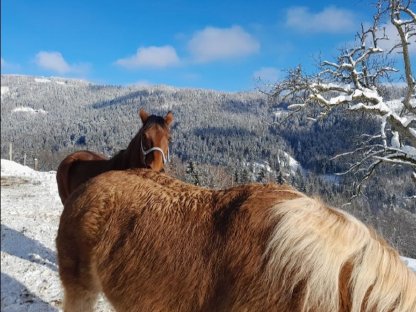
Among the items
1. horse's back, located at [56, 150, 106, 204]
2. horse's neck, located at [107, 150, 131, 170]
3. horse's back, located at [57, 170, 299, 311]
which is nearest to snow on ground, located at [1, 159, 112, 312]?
horse's back, located at [56, 150, 106, 204]

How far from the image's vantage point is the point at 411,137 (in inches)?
497

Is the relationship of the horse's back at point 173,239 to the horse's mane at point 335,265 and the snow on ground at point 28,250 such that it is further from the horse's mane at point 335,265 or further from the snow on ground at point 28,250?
the snow on ground at point 28,250

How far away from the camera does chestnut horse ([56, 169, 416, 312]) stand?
190 centimetres

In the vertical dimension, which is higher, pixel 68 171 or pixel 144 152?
pixel 144 152

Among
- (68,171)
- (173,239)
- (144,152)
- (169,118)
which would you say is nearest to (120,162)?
(144,152)

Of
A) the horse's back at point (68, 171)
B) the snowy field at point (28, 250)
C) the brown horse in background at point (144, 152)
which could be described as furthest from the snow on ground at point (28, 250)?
the brown horse in background at point (144, 152)

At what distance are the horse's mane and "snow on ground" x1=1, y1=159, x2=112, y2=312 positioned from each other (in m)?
2.34

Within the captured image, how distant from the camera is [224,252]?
2.16 m

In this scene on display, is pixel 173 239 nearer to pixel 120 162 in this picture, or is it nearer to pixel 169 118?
pixel 120 162

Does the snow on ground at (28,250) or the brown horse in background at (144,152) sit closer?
the snow on ground at (28,250)

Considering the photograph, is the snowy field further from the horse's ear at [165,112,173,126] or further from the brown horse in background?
the horse's ear at [165,112,173,126]

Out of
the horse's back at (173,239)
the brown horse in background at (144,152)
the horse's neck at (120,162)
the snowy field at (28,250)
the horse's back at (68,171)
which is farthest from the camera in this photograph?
Result: the horse's back at (68,171)

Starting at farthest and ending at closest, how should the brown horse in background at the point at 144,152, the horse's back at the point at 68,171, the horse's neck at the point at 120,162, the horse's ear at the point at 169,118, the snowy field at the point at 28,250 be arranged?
the horse's back at the point at 68,171
the horse's ear at the point at 169,118
the horse's neck at the point at 120,162
the brown horse in background at the point at 144,152
the snowy field at the point at 28,250

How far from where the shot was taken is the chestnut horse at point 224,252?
74.7 inches
